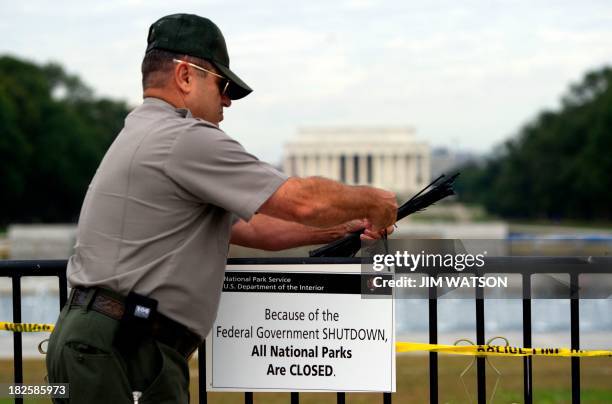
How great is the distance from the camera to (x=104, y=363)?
3570 mm

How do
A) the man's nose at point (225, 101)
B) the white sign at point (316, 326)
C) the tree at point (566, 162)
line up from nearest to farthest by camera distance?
1. the man's nose at point (225, 101)
2. the white sign at point (316, 326)
3. the tree at point (566, 162)

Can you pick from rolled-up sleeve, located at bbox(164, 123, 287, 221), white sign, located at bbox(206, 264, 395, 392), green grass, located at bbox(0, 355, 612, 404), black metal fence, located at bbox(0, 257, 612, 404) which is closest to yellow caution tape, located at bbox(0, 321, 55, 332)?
black metal fence, located at bbox(0, 257, 612, 404)

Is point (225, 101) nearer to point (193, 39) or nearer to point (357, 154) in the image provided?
point (193, 39)

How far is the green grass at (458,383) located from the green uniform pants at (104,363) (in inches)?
289

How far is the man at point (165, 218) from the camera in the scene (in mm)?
3498

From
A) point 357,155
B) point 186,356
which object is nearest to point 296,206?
point 186,356

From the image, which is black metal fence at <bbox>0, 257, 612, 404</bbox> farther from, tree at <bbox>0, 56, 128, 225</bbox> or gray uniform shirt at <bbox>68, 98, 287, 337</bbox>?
tree at <bbox>0, 56, 128, 225</bbox>

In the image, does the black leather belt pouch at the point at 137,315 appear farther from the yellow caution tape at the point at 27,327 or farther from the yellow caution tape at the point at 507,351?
the yellow caution tape at the point at 507,351

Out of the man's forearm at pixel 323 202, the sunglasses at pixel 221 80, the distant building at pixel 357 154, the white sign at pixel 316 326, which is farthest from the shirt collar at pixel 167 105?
the distant building at pixel 357 154

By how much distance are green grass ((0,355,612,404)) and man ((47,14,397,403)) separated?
737cm

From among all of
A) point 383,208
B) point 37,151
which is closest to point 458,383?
point 383,208

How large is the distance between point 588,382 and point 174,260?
1217 centimetres

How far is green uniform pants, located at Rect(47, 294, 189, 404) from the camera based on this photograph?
11.7 ft

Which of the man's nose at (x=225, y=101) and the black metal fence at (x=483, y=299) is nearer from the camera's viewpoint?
the man's nose at (x=225, y=101)
